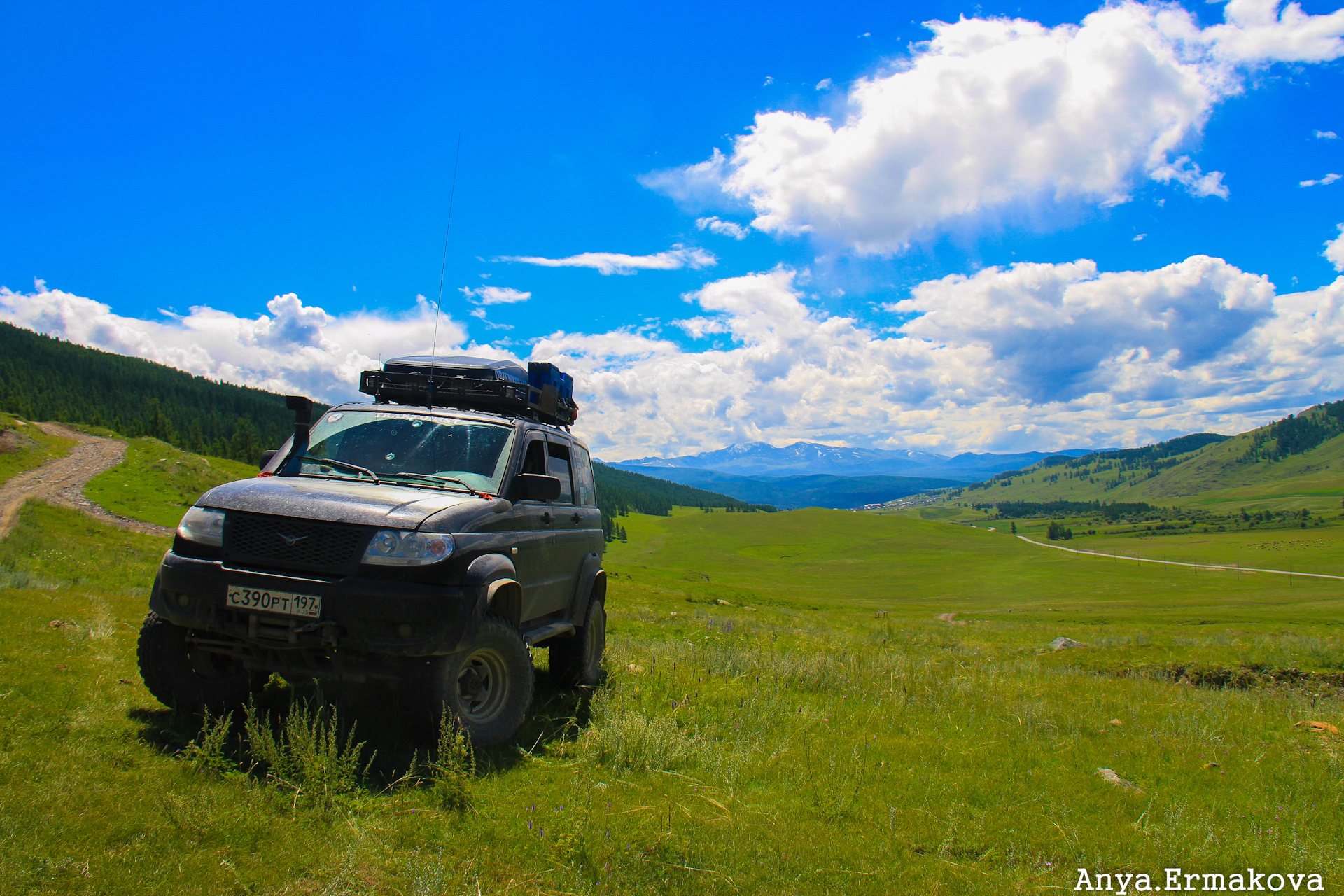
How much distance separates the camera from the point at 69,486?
39344 mm

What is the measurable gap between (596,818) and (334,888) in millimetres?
1630

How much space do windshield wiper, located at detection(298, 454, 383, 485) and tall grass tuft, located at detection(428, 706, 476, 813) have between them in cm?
208

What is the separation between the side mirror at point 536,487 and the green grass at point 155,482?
35224 mm

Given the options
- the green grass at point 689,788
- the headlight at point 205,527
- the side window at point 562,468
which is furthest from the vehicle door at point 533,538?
the headlight at point 205,527

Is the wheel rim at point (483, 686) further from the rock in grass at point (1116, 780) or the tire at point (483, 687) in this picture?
the rock in grass at point (1116, 780)

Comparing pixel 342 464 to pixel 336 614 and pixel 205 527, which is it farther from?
pixel 336 614

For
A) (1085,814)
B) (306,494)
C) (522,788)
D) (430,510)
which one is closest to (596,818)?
(522,788)

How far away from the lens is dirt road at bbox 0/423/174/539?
3081 centimetres

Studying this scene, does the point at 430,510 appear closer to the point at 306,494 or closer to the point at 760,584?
the point at 306,494

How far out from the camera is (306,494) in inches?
197

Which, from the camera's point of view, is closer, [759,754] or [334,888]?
[334,888]

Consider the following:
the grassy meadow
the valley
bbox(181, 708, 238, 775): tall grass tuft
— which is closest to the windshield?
the valley

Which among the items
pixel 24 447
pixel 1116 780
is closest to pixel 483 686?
pixel 1116 780

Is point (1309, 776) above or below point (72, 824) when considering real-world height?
below
